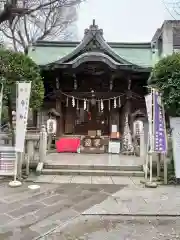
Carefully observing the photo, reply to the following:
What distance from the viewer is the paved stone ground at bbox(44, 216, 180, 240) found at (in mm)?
3975

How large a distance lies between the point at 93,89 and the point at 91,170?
6.07 meters

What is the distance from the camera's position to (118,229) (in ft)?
14.0

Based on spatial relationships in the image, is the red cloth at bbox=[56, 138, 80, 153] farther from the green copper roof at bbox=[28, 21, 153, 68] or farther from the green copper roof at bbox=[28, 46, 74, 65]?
the green copper roof at bbox=[28, 46, 74, 65]

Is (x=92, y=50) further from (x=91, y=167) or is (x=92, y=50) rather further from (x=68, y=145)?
(x=91, y=167)

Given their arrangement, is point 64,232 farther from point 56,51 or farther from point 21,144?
point 56,51

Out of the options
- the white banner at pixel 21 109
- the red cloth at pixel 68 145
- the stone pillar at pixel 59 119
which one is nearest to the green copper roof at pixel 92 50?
the stone pillar at pixel 59 119

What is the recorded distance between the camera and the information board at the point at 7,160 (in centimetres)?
761

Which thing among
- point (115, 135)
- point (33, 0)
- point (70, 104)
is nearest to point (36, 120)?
point (70, 104)

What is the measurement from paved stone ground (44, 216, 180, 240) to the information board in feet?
11.9

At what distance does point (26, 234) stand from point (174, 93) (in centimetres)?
526

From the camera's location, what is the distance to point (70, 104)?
13734 millimetres

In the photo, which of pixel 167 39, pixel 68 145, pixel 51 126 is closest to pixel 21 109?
pixel 51 126

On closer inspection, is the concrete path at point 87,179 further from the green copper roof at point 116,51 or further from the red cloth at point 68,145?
the green copper roof at point 116,51

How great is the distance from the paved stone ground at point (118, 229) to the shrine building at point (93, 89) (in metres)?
8.33
